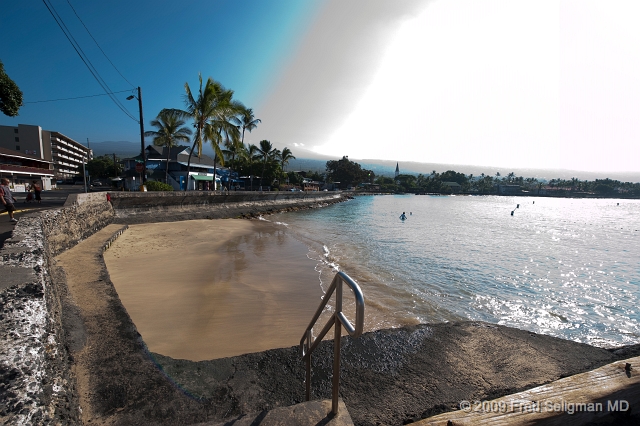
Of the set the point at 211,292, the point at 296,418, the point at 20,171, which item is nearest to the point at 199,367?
the point at 296,418

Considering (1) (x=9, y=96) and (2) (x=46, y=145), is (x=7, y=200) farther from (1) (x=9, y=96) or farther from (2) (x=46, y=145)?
(2) (x=46, y=145)

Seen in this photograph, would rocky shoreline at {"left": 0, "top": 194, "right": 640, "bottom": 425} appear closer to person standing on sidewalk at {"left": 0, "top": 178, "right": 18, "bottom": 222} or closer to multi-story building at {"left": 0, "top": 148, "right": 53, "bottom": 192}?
person standing on sidewalk at {"left": 0, "top": 178, "right": 18, "bottom": 222}

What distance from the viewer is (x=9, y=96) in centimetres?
845

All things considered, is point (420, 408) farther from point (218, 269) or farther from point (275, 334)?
point (218, 269)

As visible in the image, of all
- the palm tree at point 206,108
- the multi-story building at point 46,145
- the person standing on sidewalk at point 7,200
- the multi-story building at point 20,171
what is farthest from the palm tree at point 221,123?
the multi-story building at point 46,145

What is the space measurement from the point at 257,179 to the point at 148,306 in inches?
1805

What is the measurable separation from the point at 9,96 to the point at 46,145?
251ft

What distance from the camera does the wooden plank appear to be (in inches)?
72.3

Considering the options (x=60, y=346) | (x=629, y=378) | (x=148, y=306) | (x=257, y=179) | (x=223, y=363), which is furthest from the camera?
(x=257, y=179)

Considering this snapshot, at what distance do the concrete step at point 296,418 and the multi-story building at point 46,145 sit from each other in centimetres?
6526

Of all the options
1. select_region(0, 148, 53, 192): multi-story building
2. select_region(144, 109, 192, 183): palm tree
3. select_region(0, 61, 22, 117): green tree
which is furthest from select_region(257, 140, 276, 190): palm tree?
select_region(0, 61, 22, 117): green tree

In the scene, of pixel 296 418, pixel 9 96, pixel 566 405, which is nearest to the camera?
pixel 296 418

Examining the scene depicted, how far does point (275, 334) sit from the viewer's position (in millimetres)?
4473

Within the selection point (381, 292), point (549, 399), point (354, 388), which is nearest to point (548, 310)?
point (381, 292)
